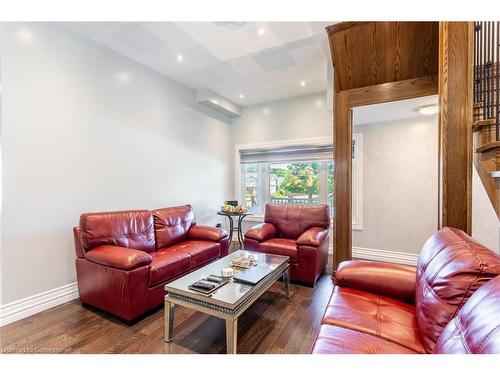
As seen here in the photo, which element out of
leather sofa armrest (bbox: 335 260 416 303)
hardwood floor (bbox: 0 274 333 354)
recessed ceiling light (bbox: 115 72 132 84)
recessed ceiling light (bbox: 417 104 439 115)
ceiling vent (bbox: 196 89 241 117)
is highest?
ceiling vent (bbox: 196 89 241 117)

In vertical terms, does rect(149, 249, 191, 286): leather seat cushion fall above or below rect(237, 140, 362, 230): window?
below

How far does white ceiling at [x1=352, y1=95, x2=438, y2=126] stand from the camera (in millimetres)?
2593

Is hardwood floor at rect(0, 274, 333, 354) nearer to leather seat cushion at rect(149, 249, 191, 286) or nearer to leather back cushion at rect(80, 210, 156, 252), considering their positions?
leather seat cushion at rect(149, 249, 191, 286)

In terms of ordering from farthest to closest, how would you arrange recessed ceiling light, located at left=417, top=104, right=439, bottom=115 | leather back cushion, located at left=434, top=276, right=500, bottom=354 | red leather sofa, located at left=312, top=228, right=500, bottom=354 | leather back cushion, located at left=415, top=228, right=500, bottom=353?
recessed ceiling light, located at left=417, top=104, right=439, bottom=115, leather back cushion, located at left=415, top=228, right=500, bottom=353, red leather sofa, located at left=312, top=228, right=500, bottom=354, leather back cushion, located at left=434, top=276, right=500, bottom=354

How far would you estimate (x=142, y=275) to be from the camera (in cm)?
202

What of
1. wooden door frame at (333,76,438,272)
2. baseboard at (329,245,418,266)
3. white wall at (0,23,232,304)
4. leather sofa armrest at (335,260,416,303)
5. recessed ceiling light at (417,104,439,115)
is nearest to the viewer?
leather sofa armrest at (335,260,416,303)

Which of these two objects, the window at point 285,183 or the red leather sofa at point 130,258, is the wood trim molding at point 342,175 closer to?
the window at point 285,183

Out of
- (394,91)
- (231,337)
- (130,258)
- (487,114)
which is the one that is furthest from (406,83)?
(130,258)

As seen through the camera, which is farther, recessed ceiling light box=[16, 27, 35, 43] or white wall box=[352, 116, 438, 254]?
white wall box=[352, 116, 438, 254]

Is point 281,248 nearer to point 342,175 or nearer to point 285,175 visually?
point 342,175

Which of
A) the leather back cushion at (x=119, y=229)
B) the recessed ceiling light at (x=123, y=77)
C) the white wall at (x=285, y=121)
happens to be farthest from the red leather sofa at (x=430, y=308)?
the recessed ceiling light at (x=123, y=77)

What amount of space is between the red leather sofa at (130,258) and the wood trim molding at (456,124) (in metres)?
2.37

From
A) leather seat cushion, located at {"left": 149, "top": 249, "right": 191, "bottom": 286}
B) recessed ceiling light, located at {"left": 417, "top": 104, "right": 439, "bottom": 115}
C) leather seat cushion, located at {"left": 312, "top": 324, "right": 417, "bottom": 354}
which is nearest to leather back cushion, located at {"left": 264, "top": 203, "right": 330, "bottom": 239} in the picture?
leather seat cushion, located at {"left": 149, "top": 249, "right": 191, "bottom": 286}

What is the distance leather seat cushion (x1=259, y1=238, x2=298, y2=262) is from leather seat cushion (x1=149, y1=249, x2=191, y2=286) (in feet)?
3.04
